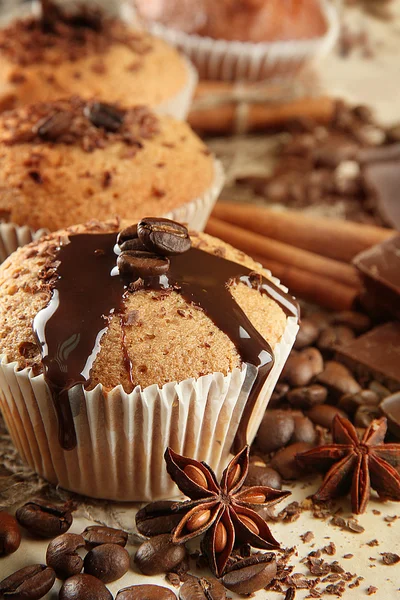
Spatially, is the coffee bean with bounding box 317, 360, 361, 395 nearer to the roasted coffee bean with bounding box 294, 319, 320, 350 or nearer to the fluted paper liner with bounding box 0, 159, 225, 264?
the roasted coffee bean with bounding box 294, 319, 320, 350

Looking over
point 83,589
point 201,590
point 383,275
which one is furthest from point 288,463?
point 383,275

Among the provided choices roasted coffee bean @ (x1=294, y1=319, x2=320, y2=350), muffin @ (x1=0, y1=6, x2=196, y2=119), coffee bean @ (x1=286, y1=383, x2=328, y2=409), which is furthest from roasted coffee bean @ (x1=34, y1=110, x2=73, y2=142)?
coffee bean @ (x1=286, y1=383, x2=328, y2=409)

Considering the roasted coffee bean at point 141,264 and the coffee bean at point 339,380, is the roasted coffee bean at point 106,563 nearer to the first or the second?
the roasted coffee bean at point 141,264

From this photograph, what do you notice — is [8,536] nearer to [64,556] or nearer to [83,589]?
[64,556]

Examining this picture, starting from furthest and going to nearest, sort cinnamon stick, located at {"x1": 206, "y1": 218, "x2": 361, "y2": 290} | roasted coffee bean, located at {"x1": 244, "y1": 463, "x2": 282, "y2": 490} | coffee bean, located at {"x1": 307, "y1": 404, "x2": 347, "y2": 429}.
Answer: cinnamon stick, located at {"x1": 206, "y1": 218, "x2": 361, "y2": 290}
coffee bean, located at {"x1": 307, "y1": 404, "x2": 347, "y2": 429}
roasted coffee bean, located at {"x1": 244, "y1": 463, "x2": 282, "y2": 490}

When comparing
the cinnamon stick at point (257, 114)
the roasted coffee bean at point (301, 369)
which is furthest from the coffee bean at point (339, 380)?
the cinnamon stick at point (257, 114)

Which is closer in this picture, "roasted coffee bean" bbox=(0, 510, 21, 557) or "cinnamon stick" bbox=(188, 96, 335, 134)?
"roasted coffee bean" bbox=(0, 510, 21, 557)

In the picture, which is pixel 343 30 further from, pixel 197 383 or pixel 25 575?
pixel 25 575
